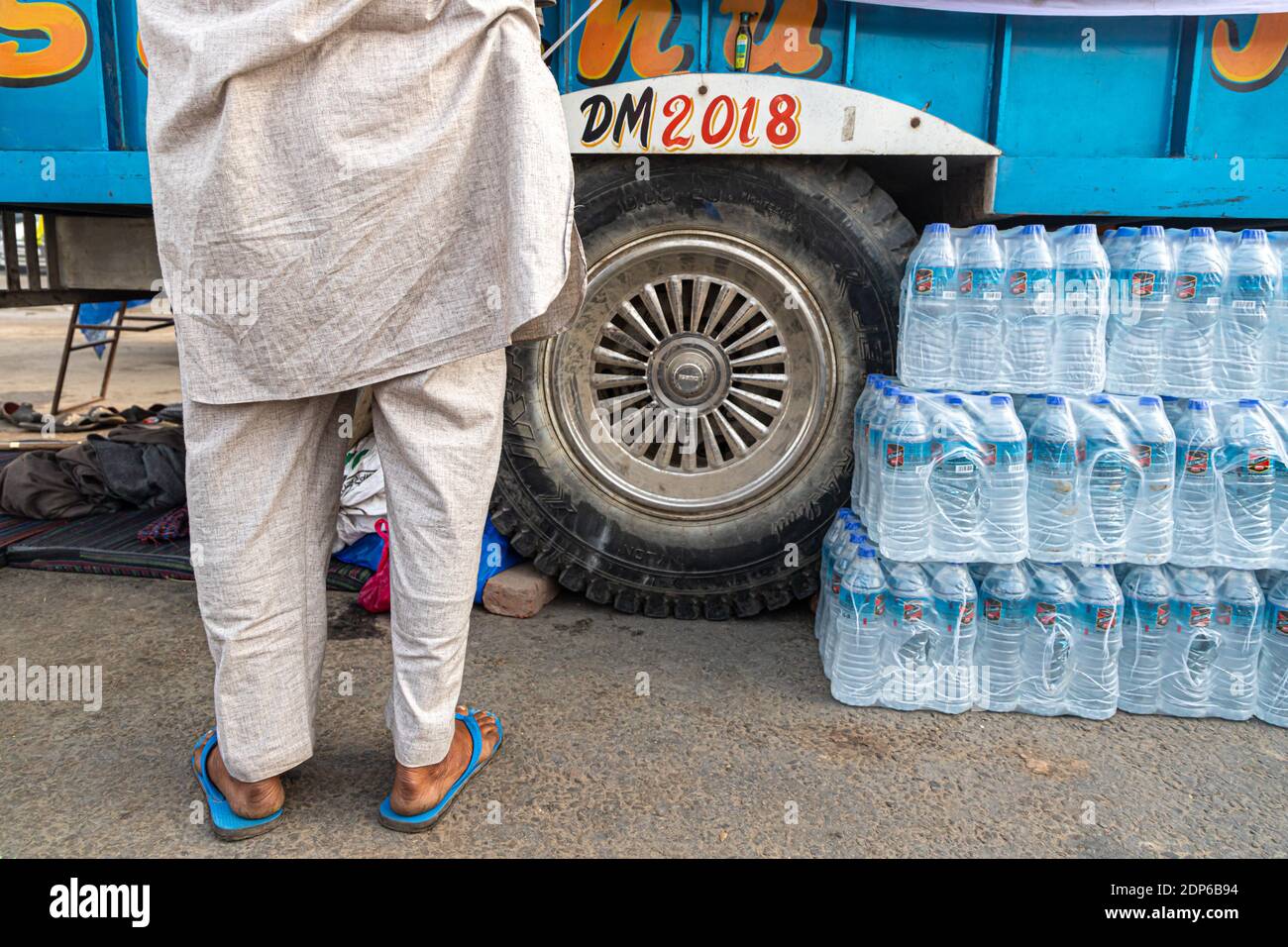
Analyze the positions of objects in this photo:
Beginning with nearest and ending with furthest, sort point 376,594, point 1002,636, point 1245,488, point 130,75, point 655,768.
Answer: point 655,768 < point 1245,488 < point 1002,636 < point 130,75 < point 376,594

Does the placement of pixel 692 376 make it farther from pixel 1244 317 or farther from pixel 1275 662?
pixel 1275 662

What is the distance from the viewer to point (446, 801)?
2199 mm

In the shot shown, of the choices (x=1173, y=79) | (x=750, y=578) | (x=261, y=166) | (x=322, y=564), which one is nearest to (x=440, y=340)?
(x=261, y=166)

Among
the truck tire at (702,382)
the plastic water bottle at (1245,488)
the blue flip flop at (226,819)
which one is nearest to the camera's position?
the blue flip flop at (226,819)

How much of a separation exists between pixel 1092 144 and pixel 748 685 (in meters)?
2.08

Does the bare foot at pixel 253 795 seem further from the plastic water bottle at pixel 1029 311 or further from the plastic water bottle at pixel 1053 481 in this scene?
the plastic water bottle at pixel 1029 311

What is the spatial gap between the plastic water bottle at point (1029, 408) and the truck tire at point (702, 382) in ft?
1.77

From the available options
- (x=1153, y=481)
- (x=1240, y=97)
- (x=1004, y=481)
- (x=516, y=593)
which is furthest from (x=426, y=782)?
(x=1240, y=97)

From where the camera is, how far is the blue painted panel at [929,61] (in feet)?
9.82

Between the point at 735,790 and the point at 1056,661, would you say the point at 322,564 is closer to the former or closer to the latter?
the point at 735,790

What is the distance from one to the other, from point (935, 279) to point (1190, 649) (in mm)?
1358

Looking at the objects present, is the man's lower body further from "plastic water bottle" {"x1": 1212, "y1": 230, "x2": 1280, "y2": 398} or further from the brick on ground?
"plastic water bottle" {"x1": 1212, "y1": 230, "x2": 1280, "y2": 398}

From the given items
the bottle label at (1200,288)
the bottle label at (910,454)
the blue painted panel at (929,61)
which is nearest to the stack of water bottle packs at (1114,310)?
the bottle label at (1200,288)

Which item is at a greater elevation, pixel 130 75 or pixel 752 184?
pixel 130 75
